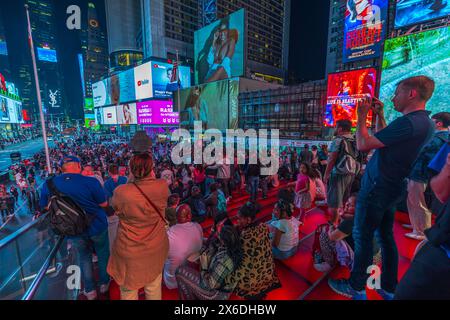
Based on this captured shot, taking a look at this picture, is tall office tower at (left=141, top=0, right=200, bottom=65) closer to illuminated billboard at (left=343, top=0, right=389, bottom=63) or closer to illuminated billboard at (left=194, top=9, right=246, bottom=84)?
illuminated billboard at (left=194, top=9, right=246, bottom=84)

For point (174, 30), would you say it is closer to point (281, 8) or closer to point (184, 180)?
point (281, 8)

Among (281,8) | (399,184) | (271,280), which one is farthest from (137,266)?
(281,8)

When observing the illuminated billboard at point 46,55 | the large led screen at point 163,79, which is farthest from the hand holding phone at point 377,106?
the illuminated billboard at point 46,55

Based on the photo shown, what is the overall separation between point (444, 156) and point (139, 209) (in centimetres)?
231

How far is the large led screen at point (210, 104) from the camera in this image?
108 feet

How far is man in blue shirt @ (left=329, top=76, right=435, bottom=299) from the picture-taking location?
1.75 m

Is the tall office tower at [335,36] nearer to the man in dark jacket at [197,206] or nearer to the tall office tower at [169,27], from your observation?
the tall office tower at [169,27]

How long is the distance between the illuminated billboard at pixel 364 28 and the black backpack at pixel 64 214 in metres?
24.2

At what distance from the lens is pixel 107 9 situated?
209ft

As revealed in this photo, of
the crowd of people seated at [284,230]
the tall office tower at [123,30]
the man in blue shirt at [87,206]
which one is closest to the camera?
the crowd of people seated at [284,230]

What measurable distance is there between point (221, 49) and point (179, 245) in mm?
36857

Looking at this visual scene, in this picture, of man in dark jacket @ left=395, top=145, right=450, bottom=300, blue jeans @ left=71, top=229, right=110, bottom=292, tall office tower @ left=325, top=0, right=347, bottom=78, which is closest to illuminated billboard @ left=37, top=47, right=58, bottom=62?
tall office tower @ left=325, top=0, right=347, bottom=78

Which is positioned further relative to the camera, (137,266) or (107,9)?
(107,9)

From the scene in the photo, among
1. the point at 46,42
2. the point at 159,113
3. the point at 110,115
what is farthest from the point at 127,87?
the point at 46,42
